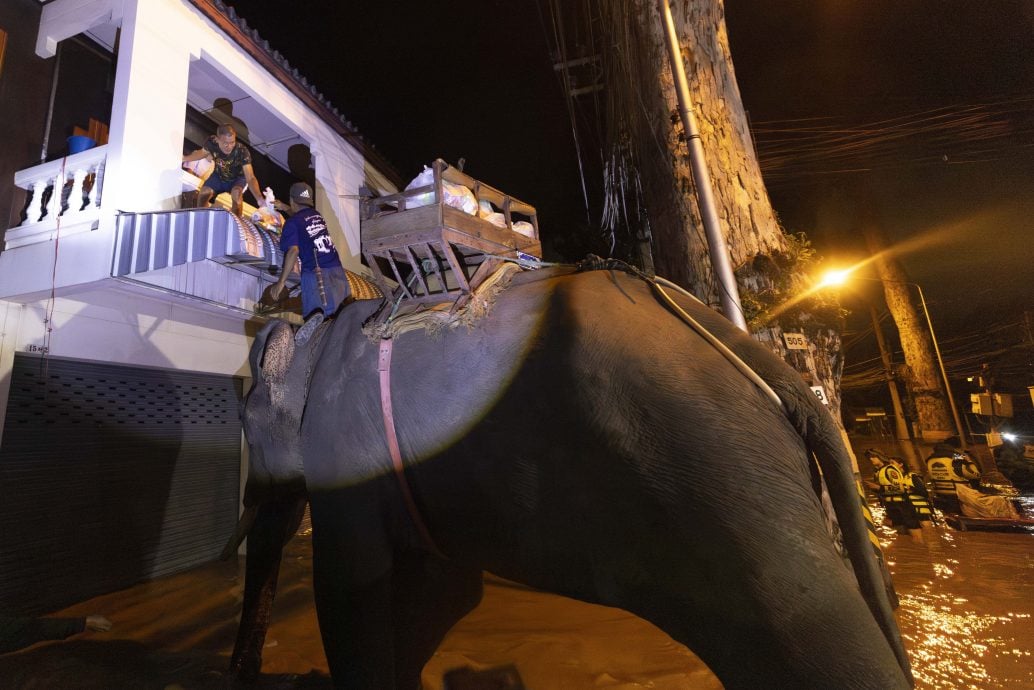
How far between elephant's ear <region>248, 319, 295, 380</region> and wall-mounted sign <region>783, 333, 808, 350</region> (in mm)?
Answer: 3483

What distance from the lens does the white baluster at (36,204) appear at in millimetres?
5312

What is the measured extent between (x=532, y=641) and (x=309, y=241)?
12.8ft

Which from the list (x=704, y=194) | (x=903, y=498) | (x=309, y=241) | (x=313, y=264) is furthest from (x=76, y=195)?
(x=903, y=498)

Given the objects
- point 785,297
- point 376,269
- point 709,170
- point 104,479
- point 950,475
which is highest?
point 709,170

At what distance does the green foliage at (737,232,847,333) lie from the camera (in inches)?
135

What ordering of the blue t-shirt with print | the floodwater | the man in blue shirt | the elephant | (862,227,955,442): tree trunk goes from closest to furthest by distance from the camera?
1. the elephant
2. the floodwater
3. the man in blue shirt
4. the blue t-shirt with print
5. (862,227,955,442): tree trunk

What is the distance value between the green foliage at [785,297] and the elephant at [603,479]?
1.74 metres

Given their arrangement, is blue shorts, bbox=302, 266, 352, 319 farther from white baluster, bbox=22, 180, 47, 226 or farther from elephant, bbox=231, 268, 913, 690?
white baluster, bbox=22, 180, 47, 226

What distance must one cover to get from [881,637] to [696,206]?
3.29m

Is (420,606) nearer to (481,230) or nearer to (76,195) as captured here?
(481,230)

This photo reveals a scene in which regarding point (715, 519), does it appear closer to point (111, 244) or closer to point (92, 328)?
point (111, 244)

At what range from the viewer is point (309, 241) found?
3938mm

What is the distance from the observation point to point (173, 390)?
21.7 ft

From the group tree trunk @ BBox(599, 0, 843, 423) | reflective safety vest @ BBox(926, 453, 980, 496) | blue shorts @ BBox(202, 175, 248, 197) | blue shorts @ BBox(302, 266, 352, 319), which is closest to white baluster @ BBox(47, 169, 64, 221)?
blue shorts @ BBox(202, 175, 248, 197)
